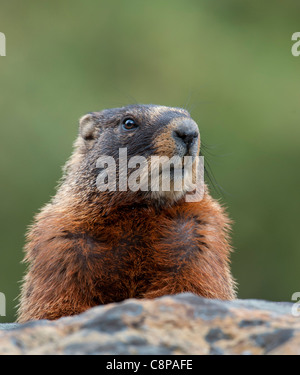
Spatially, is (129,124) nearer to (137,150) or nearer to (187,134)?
(137,150)

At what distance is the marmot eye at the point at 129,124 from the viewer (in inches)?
181

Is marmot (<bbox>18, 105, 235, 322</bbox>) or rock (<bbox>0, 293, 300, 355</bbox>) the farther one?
marmot (<bbox>18, 105, 235, 322</bbox>)

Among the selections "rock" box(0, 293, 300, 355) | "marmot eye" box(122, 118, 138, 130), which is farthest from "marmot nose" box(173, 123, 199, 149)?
"rock" box(0, 293, 300, 355)

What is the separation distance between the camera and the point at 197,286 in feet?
12.6

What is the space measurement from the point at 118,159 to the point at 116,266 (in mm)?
907

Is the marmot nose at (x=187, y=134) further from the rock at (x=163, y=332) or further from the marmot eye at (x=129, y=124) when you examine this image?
the rock at (x=163, y=332)

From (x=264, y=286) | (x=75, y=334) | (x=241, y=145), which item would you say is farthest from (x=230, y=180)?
(x=75, y=334)

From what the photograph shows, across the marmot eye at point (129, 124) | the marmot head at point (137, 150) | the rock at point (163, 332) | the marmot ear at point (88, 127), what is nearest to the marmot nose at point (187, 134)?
the marmot head at point (137, 150)

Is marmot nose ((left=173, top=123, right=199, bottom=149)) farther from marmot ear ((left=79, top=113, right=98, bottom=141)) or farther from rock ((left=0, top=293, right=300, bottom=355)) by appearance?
rock ((left=0, top=293, right=300, bottom=355))

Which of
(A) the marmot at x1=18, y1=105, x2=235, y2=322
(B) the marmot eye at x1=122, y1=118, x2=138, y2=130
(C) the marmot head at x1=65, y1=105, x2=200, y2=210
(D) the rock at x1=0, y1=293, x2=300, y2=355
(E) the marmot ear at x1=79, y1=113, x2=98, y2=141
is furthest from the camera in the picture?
(E) the marmot ear at x1=79, y1=113, x2=98, y2=141

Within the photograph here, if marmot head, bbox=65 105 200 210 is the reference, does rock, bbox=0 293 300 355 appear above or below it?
below

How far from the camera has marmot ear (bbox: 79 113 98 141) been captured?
16.8 feet

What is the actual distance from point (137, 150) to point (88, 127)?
0.89 metres
